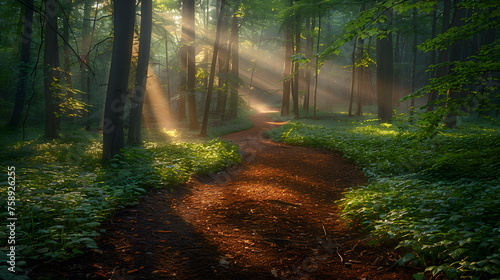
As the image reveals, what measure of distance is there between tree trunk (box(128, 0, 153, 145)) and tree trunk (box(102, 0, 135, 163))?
5138 millimetres

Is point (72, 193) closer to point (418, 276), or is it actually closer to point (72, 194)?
point (72, 194)

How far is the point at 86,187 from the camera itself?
15.1 ft

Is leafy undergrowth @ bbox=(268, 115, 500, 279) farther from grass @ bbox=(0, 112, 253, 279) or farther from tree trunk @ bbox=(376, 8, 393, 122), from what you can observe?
tree trunk @ bbox=(376, 8, 393, 122)

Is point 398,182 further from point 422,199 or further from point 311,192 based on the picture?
point 311,192

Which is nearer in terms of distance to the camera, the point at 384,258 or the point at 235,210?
the point at 384,258

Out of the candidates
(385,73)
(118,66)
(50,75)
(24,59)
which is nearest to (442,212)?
(118,66)

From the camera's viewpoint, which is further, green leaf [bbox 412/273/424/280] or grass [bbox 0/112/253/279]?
grass [bbox 0/112/253/279]

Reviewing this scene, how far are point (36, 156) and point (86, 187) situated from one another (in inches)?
204

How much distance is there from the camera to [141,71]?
11578 mm

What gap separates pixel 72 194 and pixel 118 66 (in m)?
3.80

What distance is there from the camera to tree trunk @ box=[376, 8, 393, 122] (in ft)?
56.3

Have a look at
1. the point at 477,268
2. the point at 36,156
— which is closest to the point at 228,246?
the point at 477,268

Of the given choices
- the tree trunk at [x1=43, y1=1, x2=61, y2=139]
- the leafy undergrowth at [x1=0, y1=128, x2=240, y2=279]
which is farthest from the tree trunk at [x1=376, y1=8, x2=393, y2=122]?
the tree trunk at [x1=43, y1=1, x2=61, y2=139]

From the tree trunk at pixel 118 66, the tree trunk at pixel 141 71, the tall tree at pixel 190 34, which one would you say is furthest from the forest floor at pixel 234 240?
the tall tree at pixel 190 34
